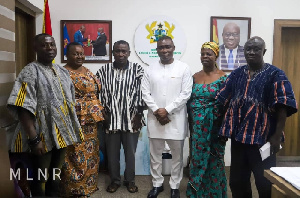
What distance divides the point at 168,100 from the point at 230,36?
1.51 meters

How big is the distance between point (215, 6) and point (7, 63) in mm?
2522

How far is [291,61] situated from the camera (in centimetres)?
372

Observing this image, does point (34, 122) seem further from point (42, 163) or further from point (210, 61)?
point (210, 61)

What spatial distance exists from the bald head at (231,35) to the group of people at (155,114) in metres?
1.18

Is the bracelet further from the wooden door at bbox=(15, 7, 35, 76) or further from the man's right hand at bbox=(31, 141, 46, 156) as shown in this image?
the wooden door at bbox=(15, 7, 35, 76)

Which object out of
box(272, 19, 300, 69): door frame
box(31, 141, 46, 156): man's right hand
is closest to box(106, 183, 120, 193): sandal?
box(31, 141, 46, 156): man's right hand

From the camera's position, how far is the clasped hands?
8.00ft

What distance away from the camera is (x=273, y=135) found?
1.79 metres

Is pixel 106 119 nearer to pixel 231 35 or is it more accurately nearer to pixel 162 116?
pixel 162 116

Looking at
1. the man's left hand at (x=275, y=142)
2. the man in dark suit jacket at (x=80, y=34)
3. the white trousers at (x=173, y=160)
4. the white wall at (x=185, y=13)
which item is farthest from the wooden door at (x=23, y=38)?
the man's left hand at (x=275, y=142)

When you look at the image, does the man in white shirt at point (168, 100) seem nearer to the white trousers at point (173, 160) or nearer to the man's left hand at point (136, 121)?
the white trousers at point (173, 160)

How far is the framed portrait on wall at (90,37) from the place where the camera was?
3344 millimetres

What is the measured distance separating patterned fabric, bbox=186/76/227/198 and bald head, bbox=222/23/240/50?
1.28 meters

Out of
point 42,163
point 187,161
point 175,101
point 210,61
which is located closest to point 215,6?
point 210,61
